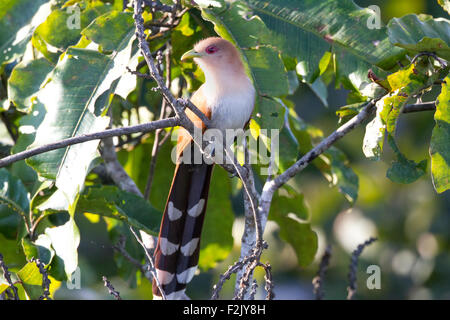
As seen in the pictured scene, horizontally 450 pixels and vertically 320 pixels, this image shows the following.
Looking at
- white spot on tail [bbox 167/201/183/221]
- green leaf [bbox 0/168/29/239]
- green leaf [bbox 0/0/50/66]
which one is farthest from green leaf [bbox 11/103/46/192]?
white spot on tail [bbox 167/201/183/221]

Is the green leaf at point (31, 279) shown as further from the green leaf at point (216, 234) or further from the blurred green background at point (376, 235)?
the blurred green background at point (376, 235)

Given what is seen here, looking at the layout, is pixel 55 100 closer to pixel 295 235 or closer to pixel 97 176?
pixel 97 176

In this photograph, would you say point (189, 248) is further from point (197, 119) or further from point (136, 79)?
point (136, 79)

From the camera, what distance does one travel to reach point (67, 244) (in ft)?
7.57

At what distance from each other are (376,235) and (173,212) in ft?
12.1

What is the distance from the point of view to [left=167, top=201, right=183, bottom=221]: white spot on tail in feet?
8.86

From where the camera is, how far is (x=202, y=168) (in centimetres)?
287

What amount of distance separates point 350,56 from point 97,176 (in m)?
1.37

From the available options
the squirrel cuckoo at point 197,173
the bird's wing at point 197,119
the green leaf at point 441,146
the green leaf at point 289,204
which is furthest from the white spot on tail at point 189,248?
the green leaf at point 441,146

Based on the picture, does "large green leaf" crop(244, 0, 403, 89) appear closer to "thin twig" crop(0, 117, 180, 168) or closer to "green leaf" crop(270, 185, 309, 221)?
"green leaf" crop(270, 185, 309, 221)

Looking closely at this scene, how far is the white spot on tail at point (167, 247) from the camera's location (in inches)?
105

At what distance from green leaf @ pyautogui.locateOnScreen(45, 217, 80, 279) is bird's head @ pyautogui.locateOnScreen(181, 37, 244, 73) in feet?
2.91

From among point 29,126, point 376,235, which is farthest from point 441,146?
point 376,235
